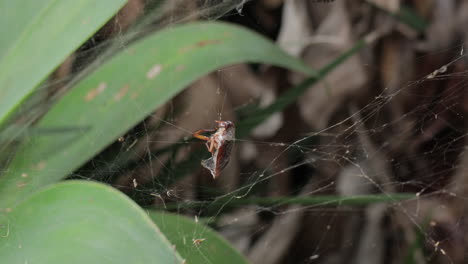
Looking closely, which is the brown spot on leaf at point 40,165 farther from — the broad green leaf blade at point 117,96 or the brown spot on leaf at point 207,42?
the brown spot on leaf at point 207,42

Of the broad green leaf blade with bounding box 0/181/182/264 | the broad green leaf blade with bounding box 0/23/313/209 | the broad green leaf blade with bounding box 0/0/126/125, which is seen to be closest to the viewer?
the broad green leaf blade with bounding box 0/181/182/264

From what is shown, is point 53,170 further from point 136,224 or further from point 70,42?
point 136,224

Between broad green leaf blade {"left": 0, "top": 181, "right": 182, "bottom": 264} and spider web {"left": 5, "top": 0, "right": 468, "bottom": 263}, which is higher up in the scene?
broad green leaf blade {"left": 0, "top": 181, "right": 182, "bottom": 264}

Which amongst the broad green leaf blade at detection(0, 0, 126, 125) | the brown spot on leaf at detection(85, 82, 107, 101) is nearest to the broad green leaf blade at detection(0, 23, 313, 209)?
the brown spot on leaf at detection(85, 82, 107, 101)

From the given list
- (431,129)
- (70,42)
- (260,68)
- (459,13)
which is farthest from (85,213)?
(459,13)

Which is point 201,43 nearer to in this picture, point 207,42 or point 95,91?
point 207,42

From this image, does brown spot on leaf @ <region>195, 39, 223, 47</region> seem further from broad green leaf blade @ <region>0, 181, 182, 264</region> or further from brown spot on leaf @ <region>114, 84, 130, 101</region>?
broad green leaf blade @ <region>0, 181, 182, 264</region>

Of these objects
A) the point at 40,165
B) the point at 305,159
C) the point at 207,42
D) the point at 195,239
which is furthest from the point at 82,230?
the point at 305,159
